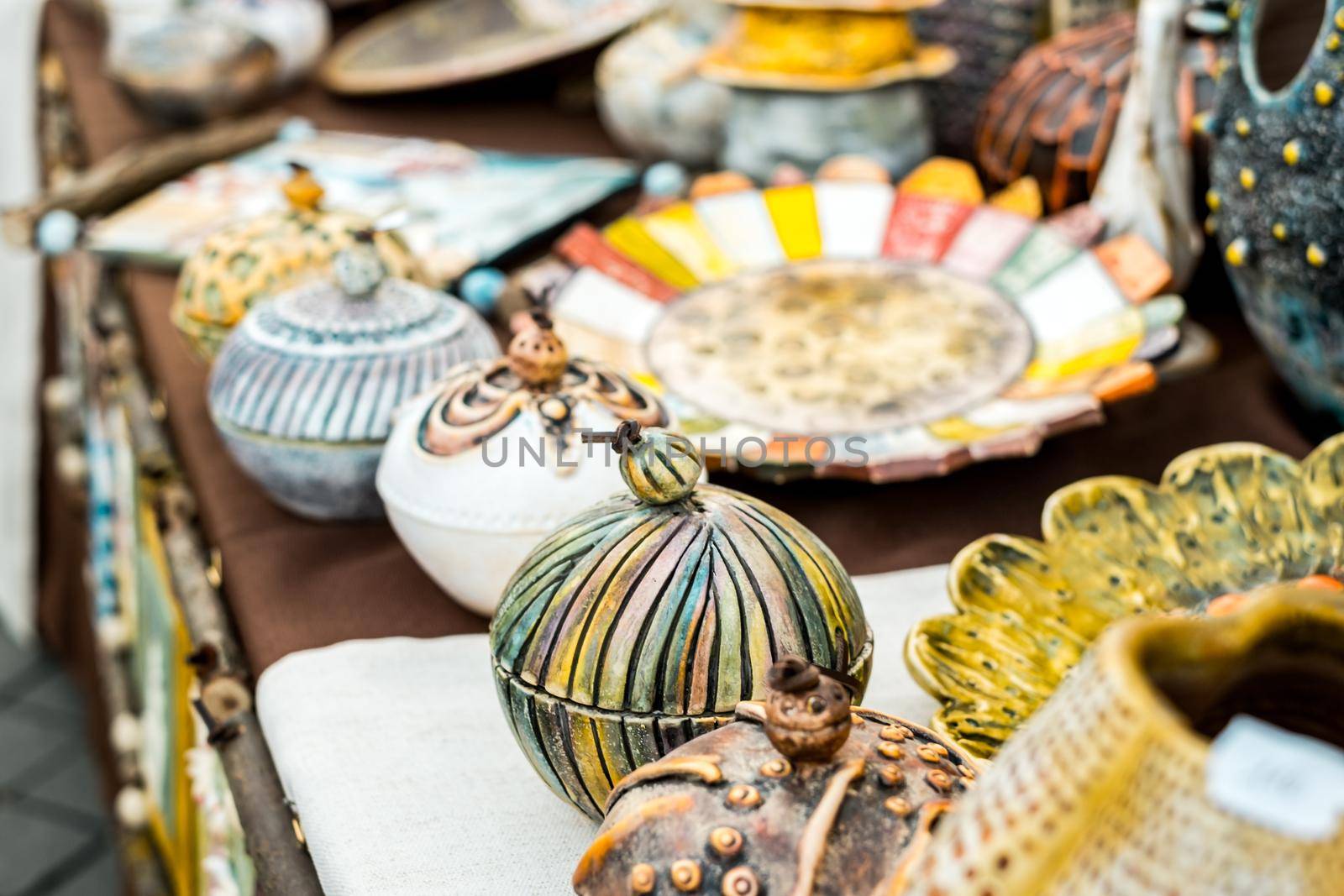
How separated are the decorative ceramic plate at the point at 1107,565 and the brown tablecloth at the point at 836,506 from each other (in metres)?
0.14

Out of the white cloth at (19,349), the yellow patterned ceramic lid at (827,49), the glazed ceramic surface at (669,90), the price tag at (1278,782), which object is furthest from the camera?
the white cloth at (19,349)

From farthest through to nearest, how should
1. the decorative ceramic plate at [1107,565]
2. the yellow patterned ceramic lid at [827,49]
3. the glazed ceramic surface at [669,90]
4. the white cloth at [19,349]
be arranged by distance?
the white cloth at [19,349] < the glazed ceramic surface at [669,90] < the yellow patterned ceramic lid at [827,49] < the decorative ceramic plate at [1107,565]

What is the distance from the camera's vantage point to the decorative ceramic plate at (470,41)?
1714 mm

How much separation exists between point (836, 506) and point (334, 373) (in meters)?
0.34

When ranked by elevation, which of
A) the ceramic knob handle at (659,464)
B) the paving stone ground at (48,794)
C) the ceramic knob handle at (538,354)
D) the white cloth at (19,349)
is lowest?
the paving stone ground at (48,794)

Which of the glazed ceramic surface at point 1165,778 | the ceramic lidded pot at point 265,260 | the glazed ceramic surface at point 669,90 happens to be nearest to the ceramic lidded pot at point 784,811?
the glazed ceramic surface at point 1165,778

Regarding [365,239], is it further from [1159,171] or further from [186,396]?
[1159,171]

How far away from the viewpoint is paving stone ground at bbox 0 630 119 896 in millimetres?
1667

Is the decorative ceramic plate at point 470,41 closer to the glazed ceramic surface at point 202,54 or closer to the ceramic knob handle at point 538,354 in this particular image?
the glazed ceramic surface at point 202,54

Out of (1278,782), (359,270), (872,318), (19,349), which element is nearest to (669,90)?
(872,318)

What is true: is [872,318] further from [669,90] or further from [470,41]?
[470,41]

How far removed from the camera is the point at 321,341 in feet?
2.85

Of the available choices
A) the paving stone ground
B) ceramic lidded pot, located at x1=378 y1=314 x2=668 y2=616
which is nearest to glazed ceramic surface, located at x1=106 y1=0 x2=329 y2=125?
the paving stone ground

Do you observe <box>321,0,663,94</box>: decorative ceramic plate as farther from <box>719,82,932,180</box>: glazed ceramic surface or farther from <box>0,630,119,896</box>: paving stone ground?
<box>0,630,119,896</box>: paving stone ground
